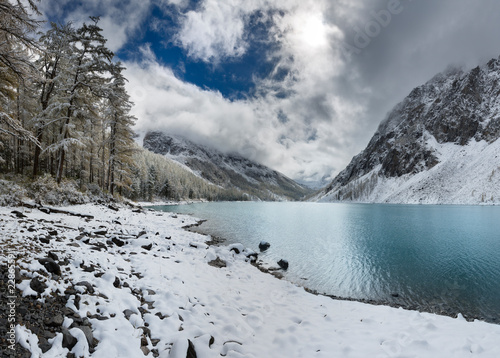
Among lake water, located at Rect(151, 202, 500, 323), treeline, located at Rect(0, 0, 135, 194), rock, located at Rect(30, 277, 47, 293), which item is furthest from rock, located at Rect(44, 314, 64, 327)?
lake water, located at Rect(151, 202, 500, 323)

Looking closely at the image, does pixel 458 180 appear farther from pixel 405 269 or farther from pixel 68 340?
pixel 68 340

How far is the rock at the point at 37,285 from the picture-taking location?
6050mm

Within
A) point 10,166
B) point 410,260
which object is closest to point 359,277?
point 410,260

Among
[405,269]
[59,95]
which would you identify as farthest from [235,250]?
[59,95]

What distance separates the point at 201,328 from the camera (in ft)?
24.1

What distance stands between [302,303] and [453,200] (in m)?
173

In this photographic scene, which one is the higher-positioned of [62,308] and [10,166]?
[10,166]

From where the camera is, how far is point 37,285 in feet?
20.2

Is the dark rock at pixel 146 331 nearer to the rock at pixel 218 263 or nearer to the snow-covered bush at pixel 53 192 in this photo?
the rock at pixel 218 263

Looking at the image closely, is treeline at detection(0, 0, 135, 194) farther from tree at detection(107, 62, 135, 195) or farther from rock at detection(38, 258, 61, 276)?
rock at detection(38, 258, 61, 276)

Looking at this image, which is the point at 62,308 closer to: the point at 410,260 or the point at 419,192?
the point at 410,260

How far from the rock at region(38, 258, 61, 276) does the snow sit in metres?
167

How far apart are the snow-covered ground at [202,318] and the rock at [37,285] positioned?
0.10 metres

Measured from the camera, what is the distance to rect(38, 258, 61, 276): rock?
7.28 m
